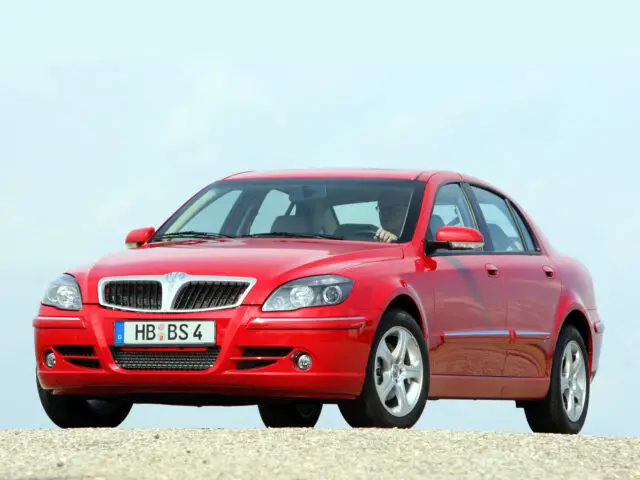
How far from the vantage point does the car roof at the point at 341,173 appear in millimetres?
12516

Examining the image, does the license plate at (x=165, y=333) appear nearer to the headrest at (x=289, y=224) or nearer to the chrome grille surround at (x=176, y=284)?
the chrome grille surround at (x=176, y=284)

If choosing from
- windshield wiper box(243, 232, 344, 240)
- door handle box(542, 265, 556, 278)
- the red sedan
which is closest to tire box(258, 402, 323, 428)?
the red sedan

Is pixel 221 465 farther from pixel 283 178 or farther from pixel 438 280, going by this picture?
pixel 283 178

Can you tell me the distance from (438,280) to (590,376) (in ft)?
10.3

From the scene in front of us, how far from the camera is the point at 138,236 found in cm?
1241

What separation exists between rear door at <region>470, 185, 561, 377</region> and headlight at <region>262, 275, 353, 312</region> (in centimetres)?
248

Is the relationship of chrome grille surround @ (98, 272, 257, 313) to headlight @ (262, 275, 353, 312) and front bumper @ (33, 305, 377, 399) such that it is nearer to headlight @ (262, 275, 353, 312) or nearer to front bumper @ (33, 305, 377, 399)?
front bumper @ (33, 305, 377, 399)

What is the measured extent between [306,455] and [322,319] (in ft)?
5.48

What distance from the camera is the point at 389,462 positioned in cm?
881

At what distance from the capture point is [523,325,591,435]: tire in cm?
1351

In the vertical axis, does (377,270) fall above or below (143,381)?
above

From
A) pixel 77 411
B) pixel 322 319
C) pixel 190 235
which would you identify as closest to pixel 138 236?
pixel 190 235

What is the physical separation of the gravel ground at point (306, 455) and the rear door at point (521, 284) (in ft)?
7.91

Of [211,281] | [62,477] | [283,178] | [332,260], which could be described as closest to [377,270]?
[332,260]
